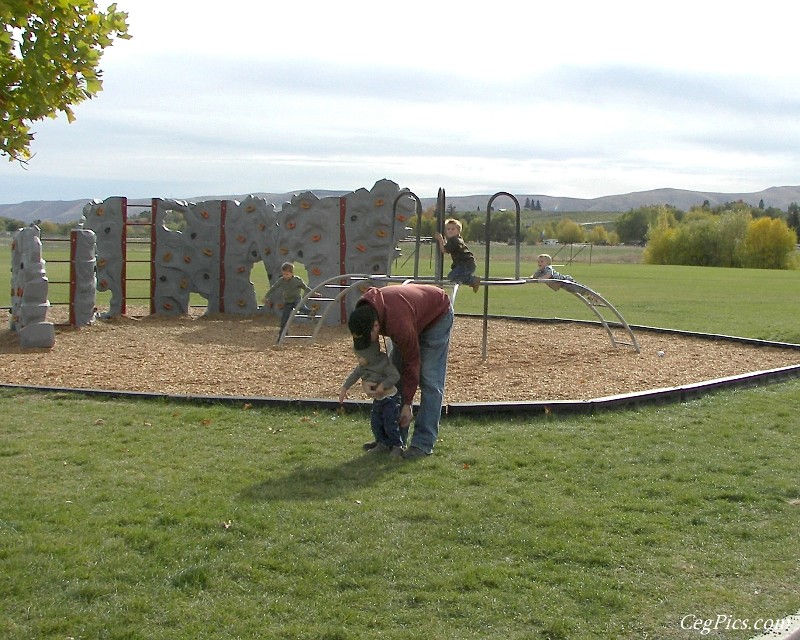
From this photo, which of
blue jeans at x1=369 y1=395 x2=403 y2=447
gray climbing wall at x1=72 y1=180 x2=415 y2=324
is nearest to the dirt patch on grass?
blue jeans at x1=369 y1=395 x2=403 y2=447

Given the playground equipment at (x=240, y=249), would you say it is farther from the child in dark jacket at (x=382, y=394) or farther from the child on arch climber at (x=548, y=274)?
the child in dark jacket at (x=382, y=394)

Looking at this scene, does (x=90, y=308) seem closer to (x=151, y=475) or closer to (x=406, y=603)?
(x=151, y=475)

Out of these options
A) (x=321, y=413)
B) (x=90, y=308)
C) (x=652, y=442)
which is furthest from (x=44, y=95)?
(x=90, y=308)

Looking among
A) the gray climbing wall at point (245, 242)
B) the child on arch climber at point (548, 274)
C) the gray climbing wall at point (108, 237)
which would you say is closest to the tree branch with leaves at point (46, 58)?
the child on arch climber at point (548, 274)

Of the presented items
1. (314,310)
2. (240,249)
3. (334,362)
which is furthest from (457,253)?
(240,249)

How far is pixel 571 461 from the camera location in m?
6.86

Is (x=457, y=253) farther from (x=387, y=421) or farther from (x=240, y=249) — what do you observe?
(x=240, y=249)

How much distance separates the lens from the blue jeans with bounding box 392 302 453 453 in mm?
7055

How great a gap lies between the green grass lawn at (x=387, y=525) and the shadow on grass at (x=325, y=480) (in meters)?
0.03

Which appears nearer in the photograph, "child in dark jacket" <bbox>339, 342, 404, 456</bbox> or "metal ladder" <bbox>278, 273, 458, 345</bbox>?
"child in dark jacket" <bbox>339, 342, 404, 456</bbox>

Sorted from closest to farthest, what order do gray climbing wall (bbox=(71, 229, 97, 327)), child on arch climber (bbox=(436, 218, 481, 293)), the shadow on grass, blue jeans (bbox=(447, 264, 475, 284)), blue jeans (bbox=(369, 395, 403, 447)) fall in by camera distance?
the shadow on grass
blue jeans (bbox=(369, 395, 403, 447))
child on arch climber (bbox=(436, 218, 481, 293))
blue jeans (bbox=(447, 264, 475, 284))
gray climbing wall (bbox=(71, 229, 97, 327))

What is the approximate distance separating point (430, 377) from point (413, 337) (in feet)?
2.28

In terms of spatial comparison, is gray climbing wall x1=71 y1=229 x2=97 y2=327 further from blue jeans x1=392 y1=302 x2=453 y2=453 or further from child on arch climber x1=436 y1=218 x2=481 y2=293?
blue jeans x1=392 y1=302 x2=453 y2=453

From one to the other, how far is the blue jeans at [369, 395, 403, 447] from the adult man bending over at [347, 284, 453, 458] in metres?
0.07
